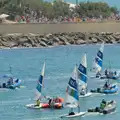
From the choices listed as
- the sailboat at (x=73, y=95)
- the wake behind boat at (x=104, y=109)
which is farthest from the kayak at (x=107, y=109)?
the sailboat at (x=73, y=95)

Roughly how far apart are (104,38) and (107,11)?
3550cm

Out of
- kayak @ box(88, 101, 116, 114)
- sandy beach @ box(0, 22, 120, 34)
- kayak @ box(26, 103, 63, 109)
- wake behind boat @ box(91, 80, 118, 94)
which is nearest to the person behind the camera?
kayak @ box(88, 101, 116, 114)

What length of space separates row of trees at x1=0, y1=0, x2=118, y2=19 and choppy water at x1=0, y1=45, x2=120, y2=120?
28761 mm

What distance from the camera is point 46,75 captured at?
95.4 metres

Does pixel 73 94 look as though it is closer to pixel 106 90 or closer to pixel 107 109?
pixel 107 109

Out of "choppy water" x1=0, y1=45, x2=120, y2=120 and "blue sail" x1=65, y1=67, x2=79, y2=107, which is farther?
"choppy water" x1=0, y1=45, x2=120, y2=120

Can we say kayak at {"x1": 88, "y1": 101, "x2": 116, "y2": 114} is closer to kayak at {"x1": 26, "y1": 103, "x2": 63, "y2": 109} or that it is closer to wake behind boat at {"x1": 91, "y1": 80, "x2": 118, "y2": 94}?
kayak at {"x1": 26, "y1": 103, "x2": 63, "y2": 109}

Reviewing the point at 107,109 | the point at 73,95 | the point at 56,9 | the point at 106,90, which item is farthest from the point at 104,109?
the point at 56,9

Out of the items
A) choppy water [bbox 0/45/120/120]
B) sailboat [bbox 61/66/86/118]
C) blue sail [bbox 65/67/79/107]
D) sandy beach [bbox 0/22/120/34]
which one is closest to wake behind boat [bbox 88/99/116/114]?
A: choppy water [bbox 0/45/120/120]

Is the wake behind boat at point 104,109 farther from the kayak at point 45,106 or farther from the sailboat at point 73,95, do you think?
the kayak at point 45,106

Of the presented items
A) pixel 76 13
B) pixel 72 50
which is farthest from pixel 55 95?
pixel 76 13

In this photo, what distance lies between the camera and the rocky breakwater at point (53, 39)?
14538cm

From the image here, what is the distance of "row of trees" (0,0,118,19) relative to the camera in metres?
172

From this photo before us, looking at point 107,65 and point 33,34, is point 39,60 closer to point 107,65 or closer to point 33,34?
point 107,65
